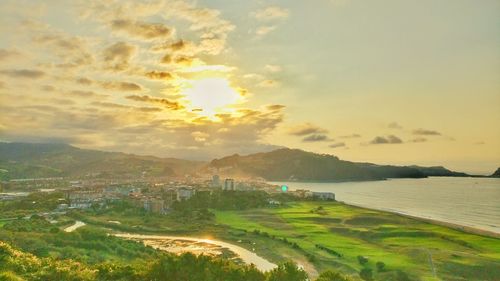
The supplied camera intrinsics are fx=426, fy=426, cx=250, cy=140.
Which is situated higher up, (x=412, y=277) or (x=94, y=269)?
(x=94, y=269)

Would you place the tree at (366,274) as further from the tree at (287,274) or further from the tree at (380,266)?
the tree at (287,274)

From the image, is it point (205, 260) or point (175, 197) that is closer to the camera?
point (205, 260)

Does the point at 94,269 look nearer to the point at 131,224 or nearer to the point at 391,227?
the point at 131,224

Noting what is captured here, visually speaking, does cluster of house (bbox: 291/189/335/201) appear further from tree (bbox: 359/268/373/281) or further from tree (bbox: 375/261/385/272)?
tree (bbox: 359/268/373/281)

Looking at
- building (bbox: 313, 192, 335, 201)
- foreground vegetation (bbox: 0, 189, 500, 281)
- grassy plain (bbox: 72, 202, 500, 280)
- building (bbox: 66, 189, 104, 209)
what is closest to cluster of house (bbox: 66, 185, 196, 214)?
building (bbox: 66, 189, 104, 209)

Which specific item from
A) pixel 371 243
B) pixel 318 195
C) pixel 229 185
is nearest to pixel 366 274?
pixel 371 243

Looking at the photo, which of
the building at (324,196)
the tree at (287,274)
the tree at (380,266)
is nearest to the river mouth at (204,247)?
the tree at (380,266)

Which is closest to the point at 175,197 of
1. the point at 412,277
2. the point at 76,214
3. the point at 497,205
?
the point at 76,214
